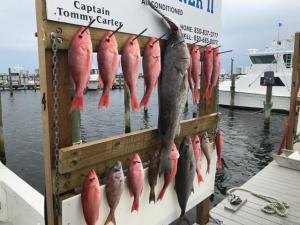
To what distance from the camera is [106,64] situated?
6.88 feet

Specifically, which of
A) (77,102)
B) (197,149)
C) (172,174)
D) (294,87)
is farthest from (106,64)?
(294,87)

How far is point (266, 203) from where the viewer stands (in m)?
4.95

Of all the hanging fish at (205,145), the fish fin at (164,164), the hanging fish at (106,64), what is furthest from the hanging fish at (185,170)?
the hanging fish at (106,64)

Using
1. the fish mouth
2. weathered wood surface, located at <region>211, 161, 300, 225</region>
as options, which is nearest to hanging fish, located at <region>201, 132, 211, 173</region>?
the fish mouth

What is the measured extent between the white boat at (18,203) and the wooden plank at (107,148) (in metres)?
1.36

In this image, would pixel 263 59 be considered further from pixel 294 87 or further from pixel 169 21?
pixel 169 21

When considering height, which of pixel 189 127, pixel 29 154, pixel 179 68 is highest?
pixel 179 68

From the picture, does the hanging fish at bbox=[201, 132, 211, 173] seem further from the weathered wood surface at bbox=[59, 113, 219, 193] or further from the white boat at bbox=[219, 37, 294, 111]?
the white boat at bbox=[219, 37, 294, 111]

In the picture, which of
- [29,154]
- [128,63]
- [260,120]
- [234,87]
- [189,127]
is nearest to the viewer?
[128,63]

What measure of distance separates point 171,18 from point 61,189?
5.65 ft

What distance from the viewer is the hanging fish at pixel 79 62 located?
77.3 inches

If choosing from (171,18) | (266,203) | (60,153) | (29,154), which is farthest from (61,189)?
(29,154)

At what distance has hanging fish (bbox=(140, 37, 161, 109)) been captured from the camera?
2469 millimetres

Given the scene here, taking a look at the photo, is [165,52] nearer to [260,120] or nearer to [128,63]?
[128,63]
